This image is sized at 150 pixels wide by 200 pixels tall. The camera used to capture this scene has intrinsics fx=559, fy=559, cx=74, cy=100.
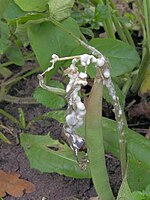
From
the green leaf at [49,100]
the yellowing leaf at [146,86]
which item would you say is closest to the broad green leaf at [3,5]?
the green leaf at [49,100]

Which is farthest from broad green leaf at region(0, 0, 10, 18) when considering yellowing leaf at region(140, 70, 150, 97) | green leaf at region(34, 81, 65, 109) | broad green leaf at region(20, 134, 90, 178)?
yellowing leaf at region(140, 70, 150, 97)

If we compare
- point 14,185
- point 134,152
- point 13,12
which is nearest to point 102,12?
point 13,12

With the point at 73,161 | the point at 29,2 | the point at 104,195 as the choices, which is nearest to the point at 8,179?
the point at 73,161

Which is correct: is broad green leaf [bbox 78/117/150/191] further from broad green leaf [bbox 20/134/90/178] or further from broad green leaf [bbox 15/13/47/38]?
broad green leaf [bbox 15/13/47/38]

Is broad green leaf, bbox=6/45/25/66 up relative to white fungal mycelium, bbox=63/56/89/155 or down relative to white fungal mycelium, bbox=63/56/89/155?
down

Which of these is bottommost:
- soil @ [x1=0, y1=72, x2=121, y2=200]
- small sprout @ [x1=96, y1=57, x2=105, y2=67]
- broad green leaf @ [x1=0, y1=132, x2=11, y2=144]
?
soil @ [x1=0, y1=72, x2=121, y2=200]

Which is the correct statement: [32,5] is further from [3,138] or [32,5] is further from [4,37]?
[3,138]

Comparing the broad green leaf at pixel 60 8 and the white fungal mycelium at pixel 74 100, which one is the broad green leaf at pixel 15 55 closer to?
the broad green leaf at pixel 60 8
